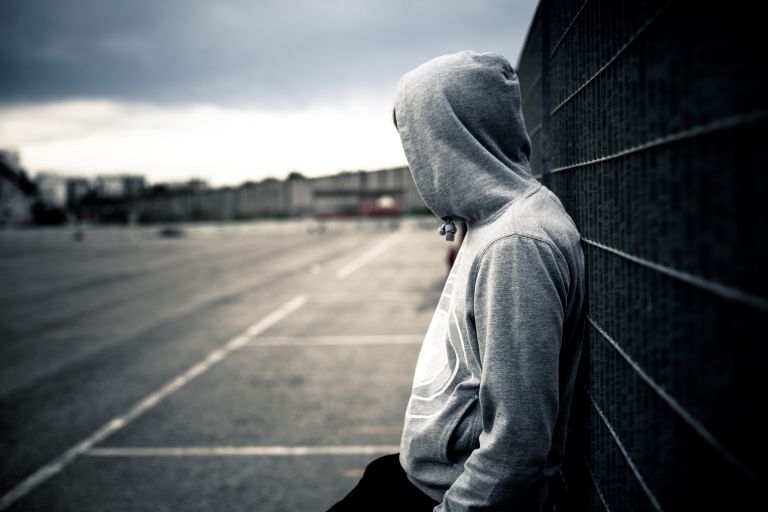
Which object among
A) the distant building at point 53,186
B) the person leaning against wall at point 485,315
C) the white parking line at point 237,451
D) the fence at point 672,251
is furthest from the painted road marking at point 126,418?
the distant building at point 53,186

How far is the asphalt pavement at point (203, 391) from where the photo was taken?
428 cm

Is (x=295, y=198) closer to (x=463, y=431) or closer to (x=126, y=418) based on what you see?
(x=126, y=418)

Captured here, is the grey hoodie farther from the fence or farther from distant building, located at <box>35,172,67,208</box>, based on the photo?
distant building, located at <box>35,172,67,208</box>

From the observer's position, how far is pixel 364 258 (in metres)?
19.8

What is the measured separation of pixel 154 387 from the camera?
6465 mm

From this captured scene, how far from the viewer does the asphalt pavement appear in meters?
4.28

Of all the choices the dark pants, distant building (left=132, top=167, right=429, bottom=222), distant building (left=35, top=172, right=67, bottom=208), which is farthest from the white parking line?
distant building (left=35, top=172, right=67, bottom=208)

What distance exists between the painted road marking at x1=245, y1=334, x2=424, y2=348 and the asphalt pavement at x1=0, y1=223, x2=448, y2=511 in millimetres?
30

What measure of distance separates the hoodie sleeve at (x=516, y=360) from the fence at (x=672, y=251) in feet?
0.57

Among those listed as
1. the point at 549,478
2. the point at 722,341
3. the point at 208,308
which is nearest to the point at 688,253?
the point at 722,341

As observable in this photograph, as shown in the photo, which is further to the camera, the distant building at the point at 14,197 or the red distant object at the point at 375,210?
Result: the distant building at the point at 14,197

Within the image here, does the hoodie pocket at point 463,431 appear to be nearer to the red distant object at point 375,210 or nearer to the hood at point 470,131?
the hood at point 470,131

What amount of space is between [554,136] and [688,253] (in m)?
1.44

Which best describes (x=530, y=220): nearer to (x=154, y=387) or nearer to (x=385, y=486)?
(x=385, y=486)
